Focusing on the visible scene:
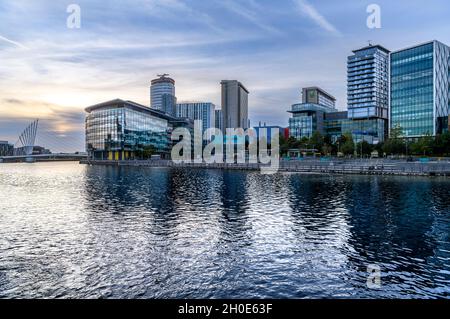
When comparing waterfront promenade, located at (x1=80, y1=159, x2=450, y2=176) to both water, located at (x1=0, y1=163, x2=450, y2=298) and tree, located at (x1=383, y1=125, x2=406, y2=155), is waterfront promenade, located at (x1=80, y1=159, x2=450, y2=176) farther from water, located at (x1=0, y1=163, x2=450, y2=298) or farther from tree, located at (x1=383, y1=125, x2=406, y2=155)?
water, located at (x1=0, y1=163, x2=450, y2=298)

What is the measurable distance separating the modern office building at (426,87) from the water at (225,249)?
16465cm

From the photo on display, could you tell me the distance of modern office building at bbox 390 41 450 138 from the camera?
7338 inches

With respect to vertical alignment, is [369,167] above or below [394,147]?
below

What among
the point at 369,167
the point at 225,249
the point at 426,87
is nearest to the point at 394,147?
the point at 426,87

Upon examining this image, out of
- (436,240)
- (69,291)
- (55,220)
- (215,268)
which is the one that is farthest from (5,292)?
(436,240)

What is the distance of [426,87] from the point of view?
188 metres

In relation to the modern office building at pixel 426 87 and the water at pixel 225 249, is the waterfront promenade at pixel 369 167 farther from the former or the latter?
the modern office building at pixel 426 87

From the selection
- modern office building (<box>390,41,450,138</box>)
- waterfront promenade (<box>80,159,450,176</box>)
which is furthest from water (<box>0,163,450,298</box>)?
modern office building (<box>390,41,450,138</box>)

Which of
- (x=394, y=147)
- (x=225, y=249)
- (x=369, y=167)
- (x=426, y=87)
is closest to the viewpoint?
(x=225, y=249)

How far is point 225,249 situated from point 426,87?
200 meters

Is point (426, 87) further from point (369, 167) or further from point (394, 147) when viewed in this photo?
point (369, 167)

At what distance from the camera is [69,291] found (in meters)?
19.5
